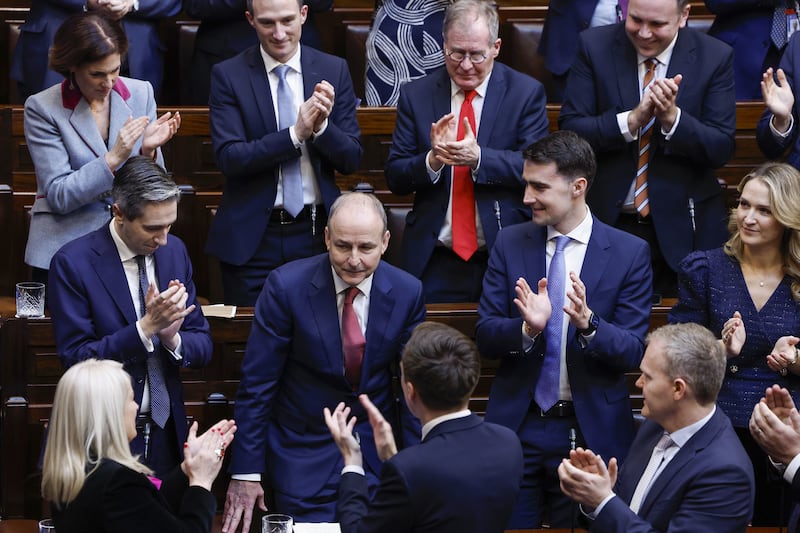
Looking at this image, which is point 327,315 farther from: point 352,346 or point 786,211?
point 786,211

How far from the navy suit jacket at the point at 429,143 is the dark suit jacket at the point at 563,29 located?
0.77 meters

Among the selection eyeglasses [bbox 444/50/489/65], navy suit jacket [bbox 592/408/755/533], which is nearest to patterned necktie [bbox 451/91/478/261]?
eyeglasses [bbox 444/50/489/65]

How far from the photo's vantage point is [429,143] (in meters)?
3.92

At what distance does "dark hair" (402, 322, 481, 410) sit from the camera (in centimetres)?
252

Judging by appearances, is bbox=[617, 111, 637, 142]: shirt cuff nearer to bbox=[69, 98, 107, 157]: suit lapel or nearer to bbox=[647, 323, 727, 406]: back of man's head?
bbox=[647, 323, 727, 406]: back of man's head

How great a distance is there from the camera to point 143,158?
3312 millimetres

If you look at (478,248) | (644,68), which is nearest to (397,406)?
(478,248)

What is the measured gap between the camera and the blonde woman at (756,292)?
3.38m

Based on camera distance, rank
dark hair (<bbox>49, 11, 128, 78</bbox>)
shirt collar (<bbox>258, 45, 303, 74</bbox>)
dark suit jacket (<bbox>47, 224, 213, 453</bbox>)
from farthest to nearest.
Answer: shirt collar (<bbox>258, 45, 303, 74</bbox>), dark hair (<bbox>49, 11, 128, 78</bbox>), dark suit jacket (<bbox>47, 224, 213, 453</bbox>)

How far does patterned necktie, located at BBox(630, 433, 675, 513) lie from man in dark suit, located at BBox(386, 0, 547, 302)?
1125 millimetres

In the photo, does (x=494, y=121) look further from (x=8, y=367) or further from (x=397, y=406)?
(x=8, y=367)

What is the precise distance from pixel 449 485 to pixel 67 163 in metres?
1.72

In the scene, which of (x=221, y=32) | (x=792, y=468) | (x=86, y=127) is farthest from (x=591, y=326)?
(x=221, y=32)

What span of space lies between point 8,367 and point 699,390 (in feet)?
6.14
